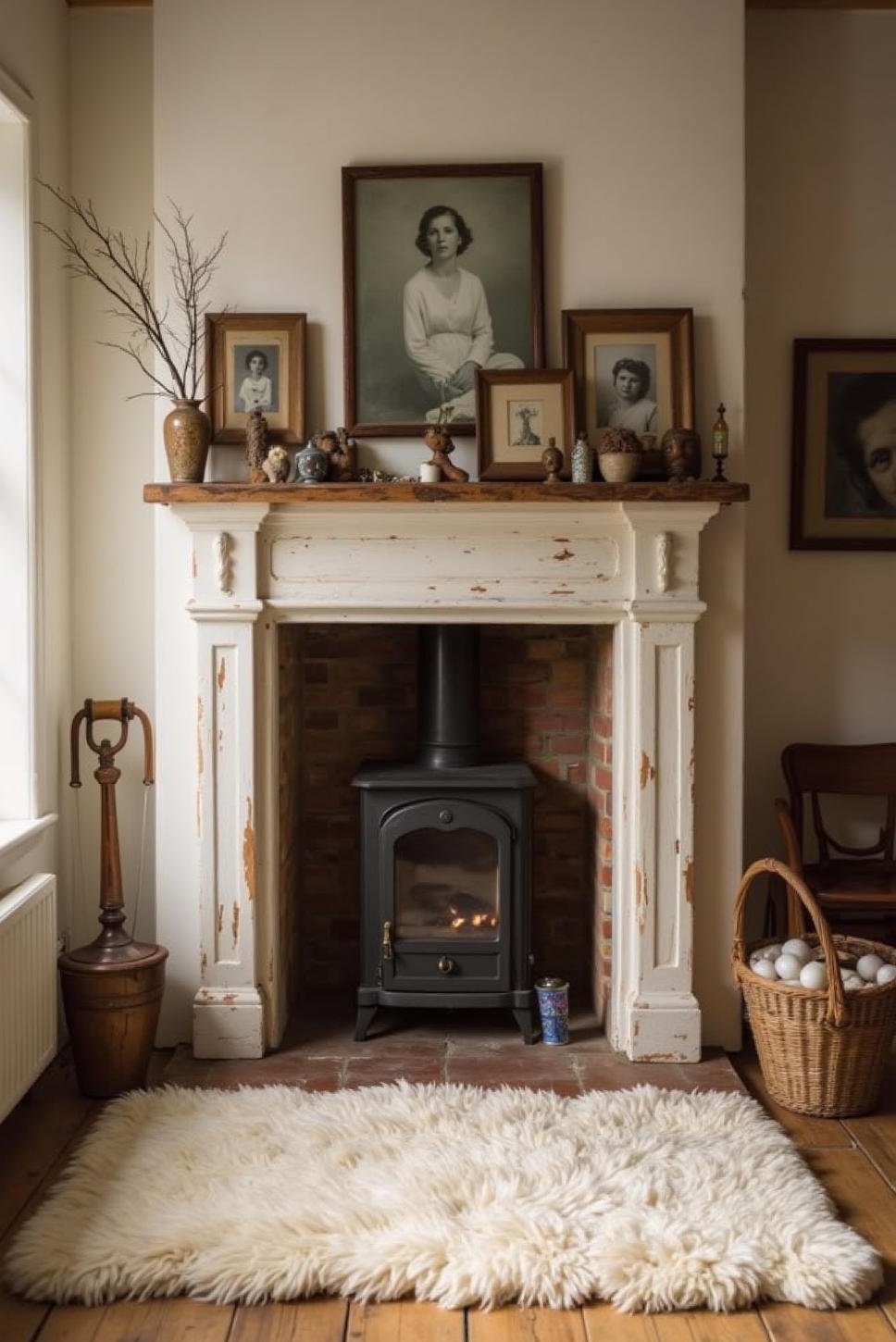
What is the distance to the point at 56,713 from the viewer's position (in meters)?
3.58

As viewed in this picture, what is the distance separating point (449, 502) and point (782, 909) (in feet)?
5.50

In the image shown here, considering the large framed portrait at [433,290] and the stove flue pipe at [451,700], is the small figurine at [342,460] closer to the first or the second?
the large framed portrait at [433,290]

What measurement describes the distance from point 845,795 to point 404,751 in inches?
53.9

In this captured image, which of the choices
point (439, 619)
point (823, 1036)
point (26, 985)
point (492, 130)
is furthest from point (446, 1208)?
point (492, 130)

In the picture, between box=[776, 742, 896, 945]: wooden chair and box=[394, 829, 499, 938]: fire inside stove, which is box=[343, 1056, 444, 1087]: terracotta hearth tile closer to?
box=[394, 829, 499, 938]: fire inside stove

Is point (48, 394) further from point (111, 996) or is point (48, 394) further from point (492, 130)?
point (111, 996)

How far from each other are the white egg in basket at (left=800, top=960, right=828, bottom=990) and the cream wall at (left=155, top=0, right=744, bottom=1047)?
110 centimetres

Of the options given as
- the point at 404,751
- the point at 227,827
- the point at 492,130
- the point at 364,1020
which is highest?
the point at 492,130

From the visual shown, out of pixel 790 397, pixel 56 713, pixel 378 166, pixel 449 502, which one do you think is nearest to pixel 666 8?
pixel 378 166

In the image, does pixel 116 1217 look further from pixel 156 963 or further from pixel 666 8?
pixel 666 8

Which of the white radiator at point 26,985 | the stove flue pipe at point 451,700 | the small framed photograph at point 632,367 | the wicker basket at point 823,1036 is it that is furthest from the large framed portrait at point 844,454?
the white radiator at point 26,985

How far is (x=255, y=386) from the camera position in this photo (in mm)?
3494

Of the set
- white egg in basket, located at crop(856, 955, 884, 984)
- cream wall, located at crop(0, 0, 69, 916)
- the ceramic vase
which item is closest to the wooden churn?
cream wall, located at crop(0, 0, 69, 916)

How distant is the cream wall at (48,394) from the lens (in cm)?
336
